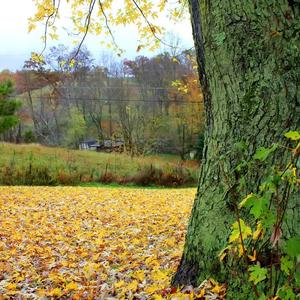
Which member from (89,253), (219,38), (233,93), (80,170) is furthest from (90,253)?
(80,170)

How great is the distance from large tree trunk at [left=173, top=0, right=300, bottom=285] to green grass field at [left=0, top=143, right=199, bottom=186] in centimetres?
1808

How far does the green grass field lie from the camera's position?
2036cm

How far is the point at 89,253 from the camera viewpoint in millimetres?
4535

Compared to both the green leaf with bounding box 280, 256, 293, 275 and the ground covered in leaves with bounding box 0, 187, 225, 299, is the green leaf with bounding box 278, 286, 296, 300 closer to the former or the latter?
the green leaf with bounding box 280, 256, 293, 275

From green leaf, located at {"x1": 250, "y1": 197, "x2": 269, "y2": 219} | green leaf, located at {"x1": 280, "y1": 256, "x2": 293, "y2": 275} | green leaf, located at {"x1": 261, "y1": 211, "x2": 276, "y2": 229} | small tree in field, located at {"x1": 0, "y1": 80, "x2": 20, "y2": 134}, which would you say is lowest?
green leaf, located at {"x1": 280, "y1": 256, "x2": 293, "y2": 275}

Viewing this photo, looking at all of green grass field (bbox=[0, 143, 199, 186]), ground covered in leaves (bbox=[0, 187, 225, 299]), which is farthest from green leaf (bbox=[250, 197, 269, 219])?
green grass field (bbox=[0, 143, 199, 186])

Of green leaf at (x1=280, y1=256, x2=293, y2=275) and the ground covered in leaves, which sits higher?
green leaf at (x1=280, y1=256, x2=293, y2=275)

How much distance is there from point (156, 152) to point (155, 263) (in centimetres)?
3386

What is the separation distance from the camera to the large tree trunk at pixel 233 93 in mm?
2475

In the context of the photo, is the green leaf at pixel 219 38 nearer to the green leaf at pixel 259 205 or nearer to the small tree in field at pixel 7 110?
the green leaf at pixel 259 205

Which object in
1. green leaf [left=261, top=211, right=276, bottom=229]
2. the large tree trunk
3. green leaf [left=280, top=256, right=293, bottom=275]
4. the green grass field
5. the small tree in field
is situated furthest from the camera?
the small tree in field

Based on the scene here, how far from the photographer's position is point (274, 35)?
248 centimetres

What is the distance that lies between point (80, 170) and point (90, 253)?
18590 mm

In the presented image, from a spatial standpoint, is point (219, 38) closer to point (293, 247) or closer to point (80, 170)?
point (293, 247)
